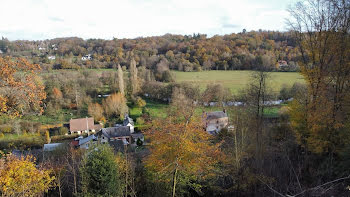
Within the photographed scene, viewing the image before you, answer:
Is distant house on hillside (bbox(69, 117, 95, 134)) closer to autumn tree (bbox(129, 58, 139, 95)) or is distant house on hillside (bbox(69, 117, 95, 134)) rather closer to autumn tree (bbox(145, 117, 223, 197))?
autumn tree (bbox(129, 58, 139, 95))

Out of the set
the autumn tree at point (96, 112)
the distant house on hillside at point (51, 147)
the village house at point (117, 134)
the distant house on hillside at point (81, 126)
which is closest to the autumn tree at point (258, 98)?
the distant house on hillside at point (51, 147)

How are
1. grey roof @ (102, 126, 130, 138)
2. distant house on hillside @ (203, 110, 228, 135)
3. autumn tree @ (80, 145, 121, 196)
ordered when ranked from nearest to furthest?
autumn tree @ (80, 145, 121, 196)
distant house on hillside @ (203, 110, 228, 135)
grey roof @ (102, 126, 130, 138)

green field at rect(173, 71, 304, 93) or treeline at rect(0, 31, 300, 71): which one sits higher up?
treeline at rect(0, 31, 300, 71)

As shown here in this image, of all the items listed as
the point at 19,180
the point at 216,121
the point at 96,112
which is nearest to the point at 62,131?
the point at 96,112

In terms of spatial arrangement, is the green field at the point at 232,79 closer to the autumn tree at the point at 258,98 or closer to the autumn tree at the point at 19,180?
the autumn tree at the point at 258,98

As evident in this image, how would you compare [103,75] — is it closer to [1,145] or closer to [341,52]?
[1,145]

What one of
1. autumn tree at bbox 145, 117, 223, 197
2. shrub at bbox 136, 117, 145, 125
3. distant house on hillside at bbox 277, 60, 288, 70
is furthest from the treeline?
autumn tree at bbox 145, 117, 223, 197

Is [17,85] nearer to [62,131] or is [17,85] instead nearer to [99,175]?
[99,175]
